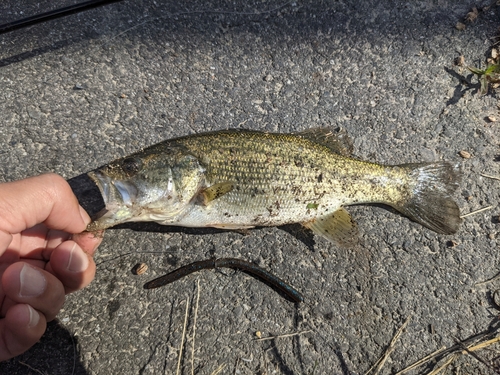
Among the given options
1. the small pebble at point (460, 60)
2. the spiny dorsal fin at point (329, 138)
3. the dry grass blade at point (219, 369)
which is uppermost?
the small pebble at point (460, 60)

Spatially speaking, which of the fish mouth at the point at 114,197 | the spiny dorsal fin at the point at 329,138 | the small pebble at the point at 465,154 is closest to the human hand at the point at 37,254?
the fish mouth at the point at 114,197

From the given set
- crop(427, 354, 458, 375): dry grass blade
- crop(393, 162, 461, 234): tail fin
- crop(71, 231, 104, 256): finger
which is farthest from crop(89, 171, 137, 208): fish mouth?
crop(427, 354, 458, 375): dry grass blade

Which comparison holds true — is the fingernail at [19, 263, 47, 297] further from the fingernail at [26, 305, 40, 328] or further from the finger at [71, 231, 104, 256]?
the finger at [71, 231, 104, 256]

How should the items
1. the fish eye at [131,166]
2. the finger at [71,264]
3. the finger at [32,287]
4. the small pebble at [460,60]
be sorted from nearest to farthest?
1. the finger at [32,287]
2. the finger at [71,264]
3. the fish eye at [131,166]
4. the small pebble at [460,60]

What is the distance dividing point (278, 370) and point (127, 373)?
4.20ft

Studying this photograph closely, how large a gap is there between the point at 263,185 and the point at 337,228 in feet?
2.71

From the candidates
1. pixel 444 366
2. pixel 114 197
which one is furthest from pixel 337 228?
pixel 114 197

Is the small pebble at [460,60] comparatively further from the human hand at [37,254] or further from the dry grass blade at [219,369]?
the human hand at [37,254]

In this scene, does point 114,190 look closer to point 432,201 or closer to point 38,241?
point 38,241

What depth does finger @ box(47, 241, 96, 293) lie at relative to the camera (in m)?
2.63

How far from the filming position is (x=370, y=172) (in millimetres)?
3076

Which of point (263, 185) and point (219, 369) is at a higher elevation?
point (263, 185)

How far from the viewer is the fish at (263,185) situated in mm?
2746

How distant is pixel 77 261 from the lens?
266 cm
